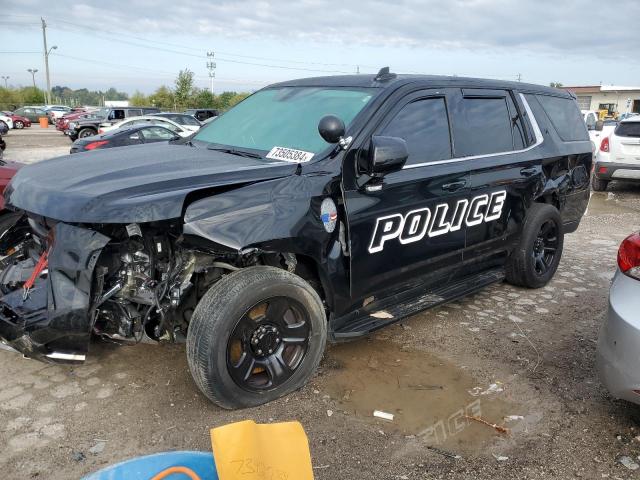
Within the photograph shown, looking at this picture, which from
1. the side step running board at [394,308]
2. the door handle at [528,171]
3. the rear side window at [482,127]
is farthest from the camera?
the door handle at [528,171]

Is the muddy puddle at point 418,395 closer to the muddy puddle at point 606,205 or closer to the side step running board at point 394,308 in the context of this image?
the side step running board at point 394,308

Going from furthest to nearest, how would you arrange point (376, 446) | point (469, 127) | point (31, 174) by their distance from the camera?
1. point (469, 127)
2. point (31, 174)
3. point (376, 446)

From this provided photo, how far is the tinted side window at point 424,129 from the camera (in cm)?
356

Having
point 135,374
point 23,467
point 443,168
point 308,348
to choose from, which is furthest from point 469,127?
point 23,467

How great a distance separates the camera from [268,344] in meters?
3.03

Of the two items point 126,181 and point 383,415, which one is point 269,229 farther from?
point 383,415

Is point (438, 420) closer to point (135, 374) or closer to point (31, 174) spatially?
point (135, 374)

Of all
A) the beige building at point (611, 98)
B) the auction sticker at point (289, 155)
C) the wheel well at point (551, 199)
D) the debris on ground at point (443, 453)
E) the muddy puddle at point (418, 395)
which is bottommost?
the debris on ground at point (443, 453)

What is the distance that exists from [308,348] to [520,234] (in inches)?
96.7

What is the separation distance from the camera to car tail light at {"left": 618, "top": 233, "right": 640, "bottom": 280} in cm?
271

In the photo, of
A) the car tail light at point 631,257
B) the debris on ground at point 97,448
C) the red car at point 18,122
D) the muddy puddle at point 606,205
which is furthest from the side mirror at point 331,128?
the red car at point 18,122

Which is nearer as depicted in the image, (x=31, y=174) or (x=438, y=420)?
(x=438, y=420)

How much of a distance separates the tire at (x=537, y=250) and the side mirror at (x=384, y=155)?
6.80 feet

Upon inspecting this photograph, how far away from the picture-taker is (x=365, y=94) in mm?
3562
